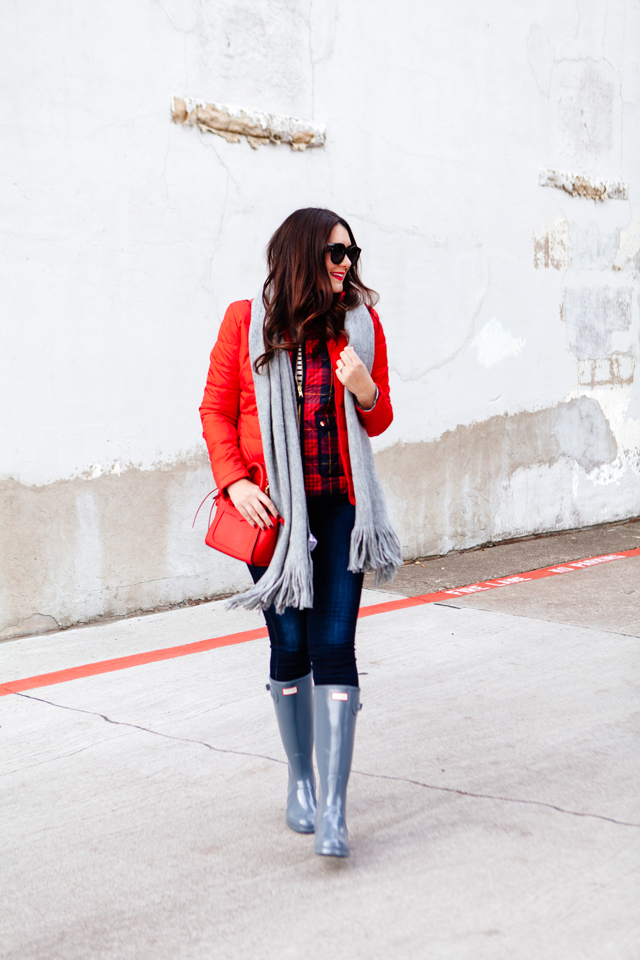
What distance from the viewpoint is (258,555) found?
260 cm

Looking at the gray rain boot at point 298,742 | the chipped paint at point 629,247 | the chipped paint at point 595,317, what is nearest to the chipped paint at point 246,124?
the chipped paint at point 595,317

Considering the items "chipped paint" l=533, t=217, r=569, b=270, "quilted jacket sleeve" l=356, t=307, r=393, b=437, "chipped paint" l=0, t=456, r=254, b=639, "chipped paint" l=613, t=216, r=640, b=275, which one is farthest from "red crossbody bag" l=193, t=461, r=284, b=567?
"chipped paint" l=613, t=216, r=640, b=275

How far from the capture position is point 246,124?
5.44m

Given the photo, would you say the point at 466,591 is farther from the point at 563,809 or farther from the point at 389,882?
the point at 389,882

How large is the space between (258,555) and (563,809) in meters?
1.19

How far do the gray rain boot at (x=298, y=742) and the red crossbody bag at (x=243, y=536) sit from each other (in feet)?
1.26

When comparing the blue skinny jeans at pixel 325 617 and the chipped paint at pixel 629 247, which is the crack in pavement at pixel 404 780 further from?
the chipped paint at pixel 629 247

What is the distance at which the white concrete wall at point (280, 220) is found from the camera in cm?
481

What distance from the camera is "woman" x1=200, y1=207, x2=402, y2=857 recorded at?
2559 millimetres

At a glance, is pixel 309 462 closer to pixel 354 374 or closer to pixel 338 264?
pixel 354 374

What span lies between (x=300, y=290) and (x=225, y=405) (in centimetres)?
40

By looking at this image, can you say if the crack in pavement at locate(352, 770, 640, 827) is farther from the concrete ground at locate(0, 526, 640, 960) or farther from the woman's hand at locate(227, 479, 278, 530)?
the woman's hand at locate(227, 479, 278, 530)

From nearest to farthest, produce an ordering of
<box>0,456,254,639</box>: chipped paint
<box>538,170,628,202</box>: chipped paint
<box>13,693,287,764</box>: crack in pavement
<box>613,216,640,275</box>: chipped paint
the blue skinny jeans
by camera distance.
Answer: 1. the blue skinny jeans
2. <box>13,693,287,764</box>: crack in pavement
3. <box>0,456,254,639</box>: chipped paint
4. <box>538,170,628,202</box>: chipped paint
5. <box>613,216,640,275</box>: chipped paint

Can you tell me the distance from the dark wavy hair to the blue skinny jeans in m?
0.46
